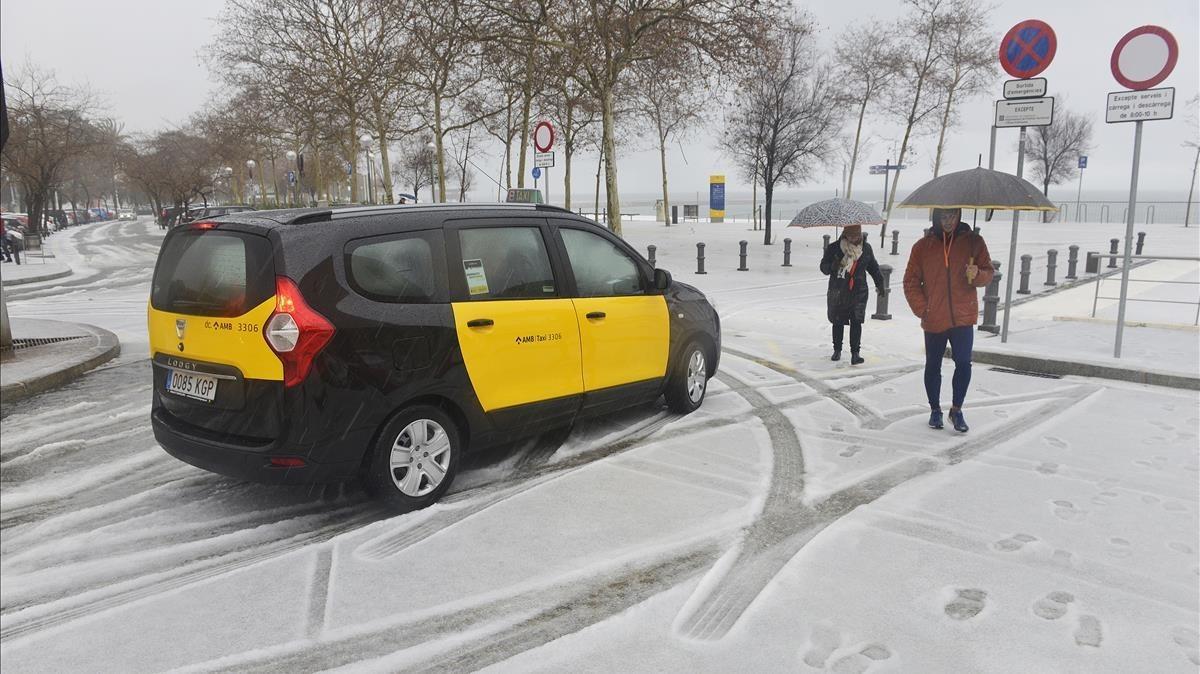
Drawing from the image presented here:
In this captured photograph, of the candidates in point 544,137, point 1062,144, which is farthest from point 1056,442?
point 1062,144

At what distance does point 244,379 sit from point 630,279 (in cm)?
293

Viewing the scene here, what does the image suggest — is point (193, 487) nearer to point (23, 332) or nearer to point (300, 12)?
point (23, 332)

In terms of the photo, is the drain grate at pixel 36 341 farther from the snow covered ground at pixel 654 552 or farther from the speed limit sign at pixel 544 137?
the speed limit sign at pixel 544 137

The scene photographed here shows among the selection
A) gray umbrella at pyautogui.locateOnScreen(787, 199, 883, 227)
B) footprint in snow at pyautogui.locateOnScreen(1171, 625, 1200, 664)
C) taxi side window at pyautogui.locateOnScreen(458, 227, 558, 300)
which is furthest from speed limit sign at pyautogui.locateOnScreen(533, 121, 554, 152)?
footprint in snow at pyautogui.locateOnScreen(1171, 625, 1200, 664)

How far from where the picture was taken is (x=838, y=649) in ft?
10.2

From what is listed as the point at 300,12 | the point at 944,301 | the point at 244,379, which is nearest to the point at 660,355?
the point at 944,301

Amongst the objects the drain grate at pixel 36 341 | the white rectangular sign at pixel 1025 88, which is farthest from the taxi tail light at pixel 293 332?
the white rectangular sign at pixel 1025 88

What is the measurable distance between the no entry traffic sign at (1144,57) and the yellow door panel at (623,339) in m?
5.39

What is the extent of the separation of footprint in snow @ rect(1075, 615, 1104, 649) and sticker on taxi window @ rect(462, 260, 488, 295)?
3409mm

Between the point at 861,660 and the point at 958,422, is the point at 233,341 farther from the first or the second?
the point at 958,422

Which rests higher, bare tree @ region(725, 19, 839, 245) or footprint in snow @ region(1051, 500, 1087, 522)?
bare tree @ region(725, 19, 839, 245)

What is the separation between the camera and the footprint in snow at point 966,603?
3400 mm

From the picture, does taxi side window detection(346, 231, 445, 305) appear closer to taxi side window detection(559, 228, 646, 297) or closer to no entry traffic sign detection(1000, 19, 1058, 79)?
taxi side window detection(559, 228, 646, 297)

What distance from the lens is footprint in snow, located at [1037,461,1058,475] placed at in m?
5.22
